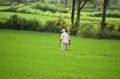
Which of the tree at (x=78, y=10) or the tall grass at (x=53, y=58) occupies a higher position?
the tree at (x=78, y=10)

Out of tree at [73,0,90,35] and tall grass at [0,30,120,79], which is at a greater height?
tree at [73,0,90,35]

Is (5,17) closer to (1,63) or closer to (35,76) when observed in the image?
(1,63)

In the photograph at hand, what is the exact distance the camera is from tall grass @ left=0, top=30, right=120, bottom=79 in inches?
402

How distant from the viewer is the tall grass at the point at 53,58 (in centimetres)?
→ 1022

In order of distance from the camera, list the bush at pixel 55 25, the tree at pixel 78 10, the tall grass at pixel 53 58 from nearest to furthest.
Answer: the tall grass at pixel 53 58 → the tree at pixel 78 10 → the bush at pixel 55 25

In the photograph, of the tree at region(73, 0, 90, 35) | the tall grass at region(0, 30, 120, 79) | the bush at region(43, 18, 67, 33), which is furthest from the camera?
the bush at region(43, 18, 67, 33)

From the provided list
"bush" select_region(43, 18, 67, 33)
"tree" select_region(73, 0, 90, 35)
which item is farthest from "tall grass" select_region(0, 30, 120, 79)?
"tree" select_region(73, 0, 90, 35)

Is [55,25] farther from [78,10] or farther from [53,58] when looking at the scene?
[53,58]

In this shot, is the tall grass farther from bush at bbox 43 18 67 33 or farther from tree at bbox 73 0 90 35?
tree at bbox 73 0 90 35

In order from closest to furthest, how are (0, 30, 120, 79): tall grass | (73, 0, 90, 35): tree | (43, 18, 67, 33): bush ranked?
(0, 30, 120, 79): tall grass
(73, 0, 90, 35): tree
(43, 18, 67, 33): bush

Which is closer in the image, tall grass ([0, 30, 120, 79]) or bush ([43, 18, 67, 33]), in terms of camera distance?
tall grass ([0, 30, 120, 79])

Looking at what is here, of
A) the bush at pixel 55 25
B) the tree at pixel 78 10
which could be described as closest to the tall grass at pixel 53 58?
the bush at pixel 55 25

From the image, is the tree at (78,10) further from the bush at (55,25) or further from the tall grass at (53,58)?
the tall grass at (53,58)

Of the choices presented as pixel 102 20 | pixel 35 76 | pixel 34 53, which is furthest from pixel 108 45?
pixel 35 76
